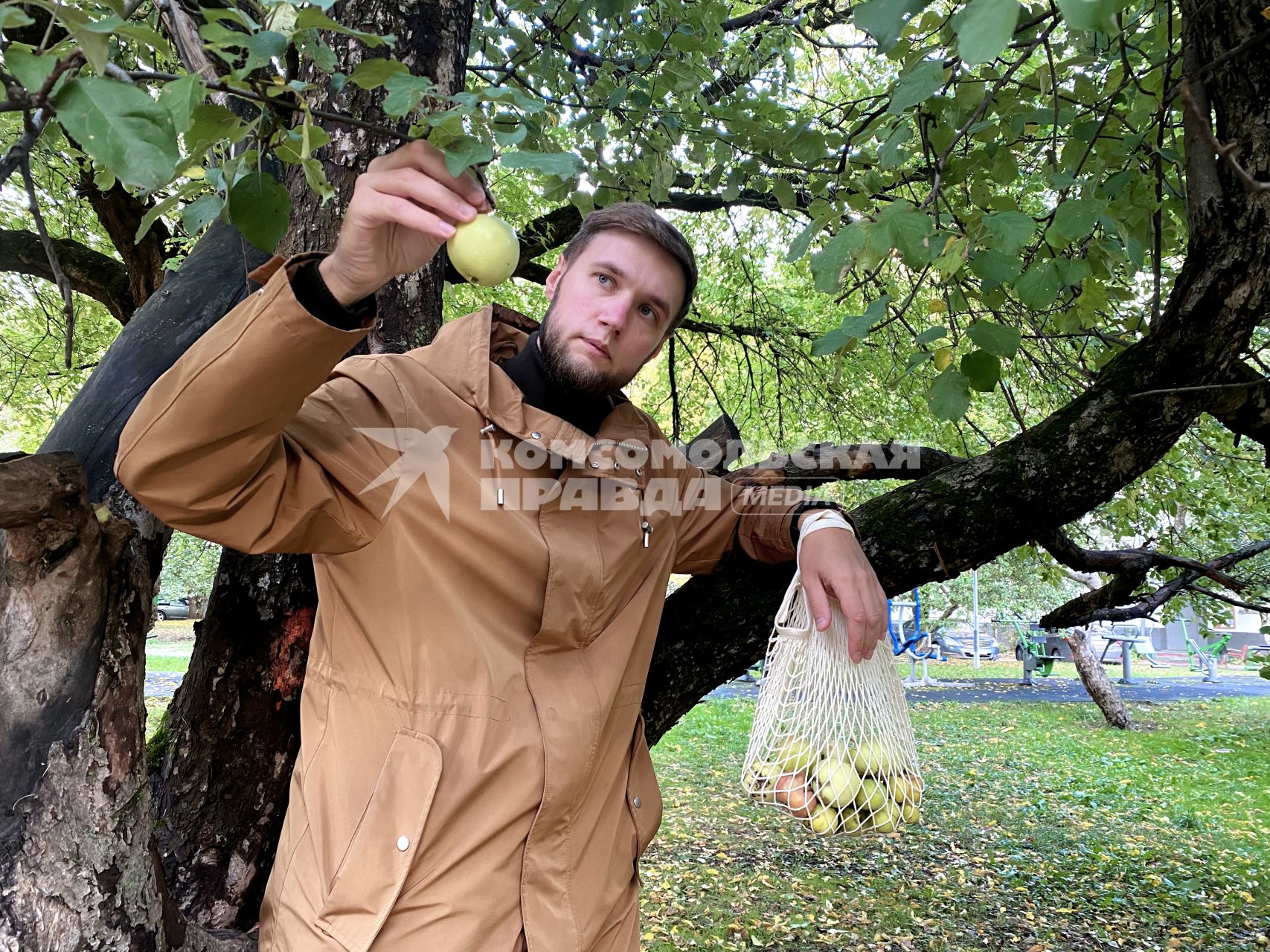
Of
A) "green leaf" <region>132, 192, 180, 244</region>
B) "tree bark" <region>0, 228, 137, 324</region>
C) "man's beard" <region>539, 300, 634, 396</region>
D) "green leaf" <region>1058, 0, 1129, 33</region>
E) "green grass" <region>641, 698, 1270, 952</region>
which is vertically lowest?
"green grass" <region>641, 698, 1270, 952</region>

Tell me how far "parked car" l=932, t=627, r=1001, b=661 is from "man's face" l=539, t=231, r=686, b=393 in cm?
2580

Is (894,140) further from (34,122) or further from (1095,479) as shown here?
(34,122)

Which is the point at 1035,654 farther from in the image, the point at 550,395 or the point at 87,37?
the point at 87,37

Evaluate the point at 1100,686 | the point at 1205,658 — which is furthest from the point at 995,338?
the point at 1205,658

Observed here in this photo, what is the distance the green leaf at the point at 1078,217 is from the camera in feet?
5.94

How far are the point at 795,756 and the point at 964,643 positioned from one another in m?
31.8

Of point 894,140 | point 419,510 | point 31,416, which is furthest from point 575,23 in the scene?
point 31,416

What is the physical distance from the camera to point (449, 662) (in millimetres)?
1535

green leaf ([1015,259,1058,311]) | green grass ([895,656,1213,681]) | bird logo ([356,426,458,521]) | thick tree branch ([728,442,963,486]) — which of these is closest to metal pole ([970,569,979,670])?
green grass ([895,656,1213,681])

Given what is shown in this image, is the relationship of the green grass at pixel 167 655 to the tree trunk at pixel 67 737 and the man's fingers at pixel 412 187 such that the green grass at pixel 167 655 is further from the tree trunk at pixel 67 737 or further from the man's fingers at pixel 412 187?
the man's fingers at pixel 412 187

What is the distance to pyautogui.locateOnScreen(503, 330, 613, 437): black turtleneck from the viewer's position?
73.3 inches

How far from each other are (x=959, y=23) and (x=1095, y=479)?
1791 mm

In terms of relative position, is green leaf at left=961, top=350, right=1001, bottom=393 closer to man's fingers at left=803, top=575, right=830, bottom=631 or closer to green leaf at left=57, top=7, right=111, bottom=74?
man's fingers at left=803, top=575, right=830, bottom=631

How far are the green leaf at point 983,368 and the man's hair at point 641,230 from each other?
2.19 ft
